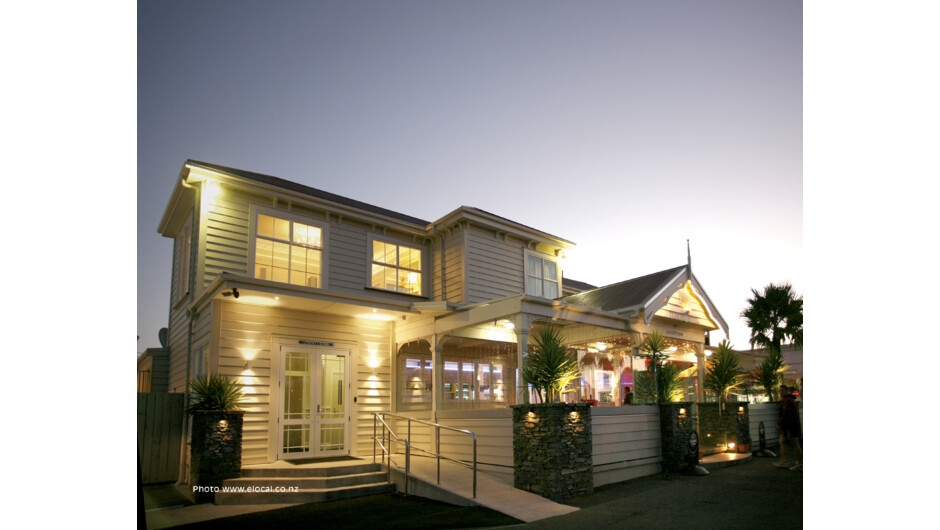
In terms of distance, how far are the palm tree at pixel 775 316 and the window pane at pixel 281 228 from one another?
747 cm

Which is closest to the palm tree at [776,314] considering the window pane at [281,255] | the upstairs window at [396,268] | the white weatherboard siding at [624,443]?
the white weatherboard siding at [624,443]

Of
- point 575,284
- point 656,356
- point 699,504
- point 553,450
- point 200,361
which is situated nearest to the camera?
point 699,504

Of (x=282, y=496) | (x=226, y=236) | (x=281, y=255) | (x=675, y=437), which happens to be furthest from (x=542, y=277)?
(x=282, y=496)

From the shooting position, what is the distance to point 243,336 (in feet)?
29.5

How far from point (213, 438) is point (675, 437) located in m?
6.88

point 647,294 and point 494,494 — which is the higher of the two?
point 647,294

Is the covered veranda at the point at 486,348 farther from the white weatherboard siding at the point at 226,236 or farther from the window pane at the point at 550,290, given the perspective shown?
the white weatherboard siding at the point at 226,236

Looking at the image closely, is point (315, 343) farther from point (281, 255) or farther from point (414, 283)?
point (414, 283)

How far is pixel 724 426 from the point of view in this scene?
1119cm

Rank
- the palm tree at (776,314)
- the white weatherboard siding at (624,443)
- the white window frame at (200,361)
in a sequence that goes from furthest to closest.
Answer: the white window frame at (200,361) → the white weatherboard siding at (624,443) → the palm tree at (776,314)

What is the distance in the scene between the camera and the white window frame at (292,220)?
9844mm

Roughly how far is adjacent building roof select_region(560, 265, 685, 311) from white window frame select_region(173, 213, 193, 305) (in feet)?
24.4
